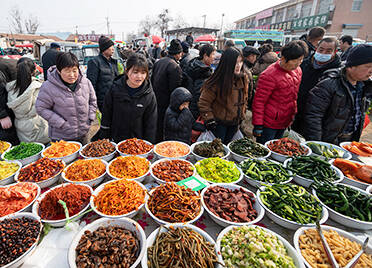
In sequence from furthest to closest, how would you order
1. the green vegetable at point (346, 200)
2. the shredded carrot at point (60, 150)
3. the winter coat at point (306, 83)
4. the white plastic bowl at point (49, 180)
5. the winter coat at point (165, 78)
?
the winter coat at point (165, 78) < the winter coat at point (306, 83) < the shredded carrot at point (60, 150) < the white plastic bowl at point (49, 180) < the green vegetable at point (346, 200)

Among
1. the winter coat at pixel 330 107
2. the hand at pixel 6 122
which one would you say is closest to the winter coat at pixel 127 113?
the hand at pixel 6 122

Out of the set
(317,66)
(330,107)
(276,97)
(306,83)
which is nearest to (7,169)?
(276,97)

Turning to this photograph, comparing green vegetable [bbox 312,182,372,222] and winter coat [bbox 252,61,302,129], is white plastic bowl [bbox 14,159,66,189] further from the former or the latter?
winter coat [bbox 252,61,302,129]

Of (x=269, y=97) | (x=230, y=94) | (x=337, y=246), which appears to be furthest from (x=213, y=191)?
(x=269, y=97)

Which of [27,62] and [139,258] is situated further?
[27,62]

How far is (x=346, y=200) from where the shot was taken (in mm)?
1982

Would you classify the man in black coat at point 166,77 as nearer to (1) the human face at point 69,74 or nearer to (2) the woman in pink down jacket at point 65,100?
(2) the woman in pink down jacket at point 65,100

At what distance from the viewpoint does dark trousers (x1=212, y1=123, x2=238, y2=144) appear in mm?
3994

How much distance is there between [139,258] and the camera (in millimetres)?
1458

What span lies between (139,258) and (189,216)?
0.56 m

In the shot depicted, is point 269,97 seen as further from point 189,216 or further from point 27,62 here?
A: point 27,62

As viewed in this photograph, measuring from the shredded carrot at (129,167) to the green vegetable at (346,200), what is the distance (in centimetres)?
215

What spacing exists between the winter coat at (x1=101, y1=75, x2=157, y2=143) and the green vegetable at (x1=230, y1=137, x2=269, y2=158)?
162cm

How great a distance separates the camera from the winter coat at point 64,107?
3.19 m
